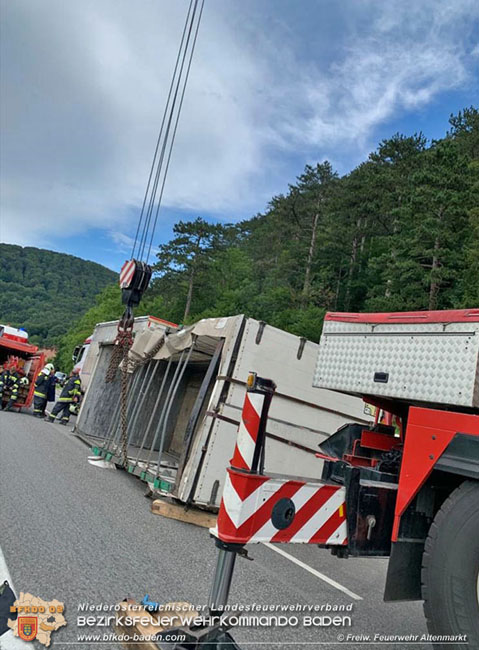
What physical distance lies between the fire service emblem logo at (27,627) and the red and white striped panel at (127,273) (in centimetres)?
373

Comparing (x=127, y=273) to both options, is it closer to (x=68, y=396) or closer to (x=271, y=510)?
(x=271, y=510)

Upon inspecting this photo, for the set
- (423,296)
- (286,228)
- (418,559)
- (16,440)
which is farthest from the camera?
(286,228)

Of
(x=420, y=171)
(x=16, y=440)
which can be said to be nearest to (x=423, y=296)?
(x=420, y=171)

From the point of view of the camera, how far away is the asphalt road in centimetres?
320

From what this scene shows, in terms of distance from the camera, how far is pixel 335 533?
8.90 feet

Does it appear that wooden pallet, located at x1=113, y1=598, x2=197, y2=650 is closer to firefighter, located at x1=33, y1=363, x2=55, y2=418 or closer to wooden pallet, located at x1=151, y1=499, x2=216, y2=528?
wooden pallet, located at x1=151, y1=499, x2=216, y2=528

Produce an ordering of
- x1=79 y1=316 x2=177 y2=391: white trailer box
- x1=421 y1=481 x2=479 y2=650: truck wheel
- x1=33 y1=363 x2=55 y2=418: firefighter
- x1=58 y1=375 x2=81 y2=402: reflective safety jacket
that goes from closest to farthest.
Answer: x1=421 y1=481 x2=479 y2=650: truck wheel
x1=79 y1=316 x2=177 y2=391: white trailer box
x1=58 y1=375 x2=81 y2=402: reflective safety jacket
x1=33 y1=363 x2=55 y2=418: firefighter

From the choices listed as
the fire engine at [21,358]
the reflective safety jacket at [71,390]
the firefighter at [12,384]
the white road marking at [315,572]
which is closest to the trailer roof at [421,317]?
the white road marking at [315,572]

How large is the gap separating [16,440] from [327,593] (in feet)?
25.6

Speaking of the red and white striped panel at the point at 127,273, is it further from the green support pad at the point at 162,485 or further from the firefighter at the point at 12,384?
the firefighter at the point at 12,384

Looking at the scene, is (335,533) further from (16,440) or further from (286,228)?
(286,228)

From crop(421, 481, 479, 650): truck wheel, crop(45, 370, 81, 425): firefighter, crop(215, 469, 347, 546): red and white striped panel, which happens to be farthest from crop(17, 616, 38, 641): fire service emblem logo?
crop(45, 370, 81, 425): firefighter

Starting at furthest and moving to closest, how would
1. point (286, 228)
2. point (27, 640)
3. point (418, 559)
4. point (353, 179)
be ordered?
point (286, 228) → point (353, 179) → point (418, 559) → point (27, 640)

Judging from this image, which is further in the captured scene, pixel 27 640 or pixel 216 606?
pixel 27 640
